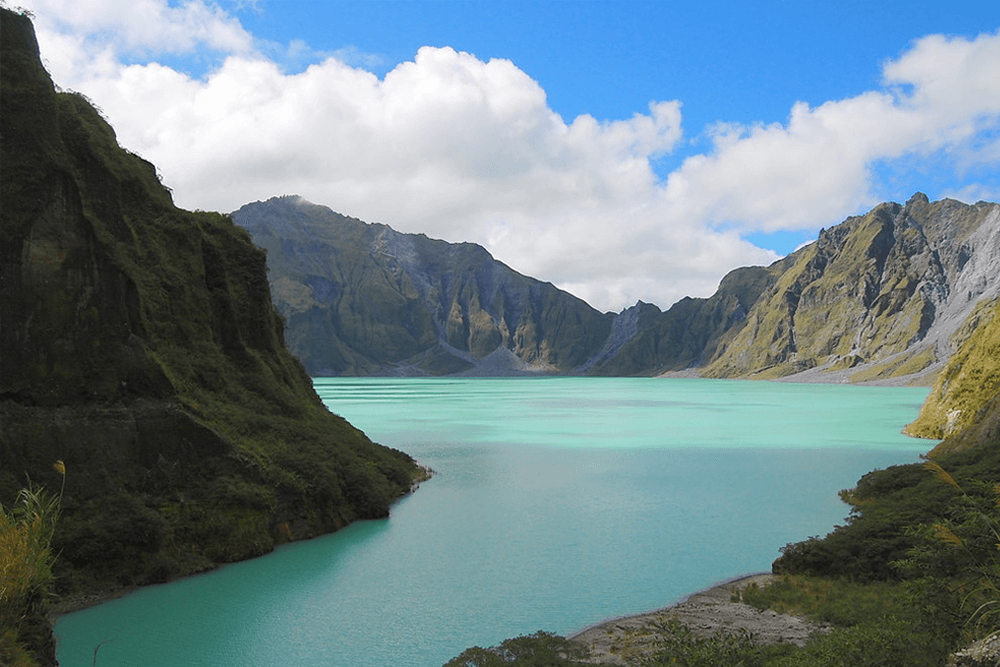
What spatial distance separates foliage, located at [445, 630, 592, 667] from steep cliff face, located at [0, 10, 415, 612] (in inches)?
433

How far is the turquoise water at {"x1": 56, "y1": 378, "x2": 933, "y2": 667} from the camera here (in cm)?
1596

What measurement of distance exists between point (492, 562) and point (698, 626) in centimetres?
854

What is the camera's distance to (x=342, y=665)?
1450 centimetres

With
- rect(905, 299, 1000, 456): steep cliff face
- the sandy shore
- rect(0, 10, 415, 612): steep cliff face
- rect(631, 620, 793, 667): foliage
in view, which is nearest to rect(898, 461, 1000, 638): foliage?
rect(631, 620, 793, 667): foliage

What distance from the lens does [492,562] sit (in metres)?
22.5

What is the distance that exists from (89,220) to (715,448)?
149 feet

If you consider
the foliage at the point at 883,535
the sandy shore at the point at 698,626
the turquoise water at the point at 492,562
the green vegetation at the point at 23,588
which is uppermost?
the green vegetation at the point at 23,588

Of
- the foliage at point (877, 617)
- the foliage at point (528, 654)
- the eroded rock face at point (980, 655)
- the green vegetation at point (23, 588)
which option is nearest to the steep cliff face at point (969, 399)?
the foliage at point (877, 617)

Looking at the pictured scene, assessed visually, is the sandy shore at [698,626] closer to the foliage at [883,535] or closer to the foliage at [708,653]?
the foliage at [708,653]

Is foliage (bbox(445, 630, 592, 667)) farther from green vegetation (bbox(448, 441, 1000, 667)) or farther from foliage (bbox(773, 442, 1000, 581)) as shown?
foliage (bbox(773, 442, 1000, 581))

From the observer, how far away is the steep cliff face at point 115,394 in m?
19.4

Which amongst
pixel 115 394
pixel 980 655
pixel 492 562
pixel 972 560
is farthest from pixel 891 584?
pixel 115 394

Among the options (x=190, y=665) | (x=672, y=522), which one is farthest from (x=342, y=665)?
(x=672, y=522)

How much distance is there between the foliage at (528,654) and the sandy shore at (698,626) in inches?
22.9
